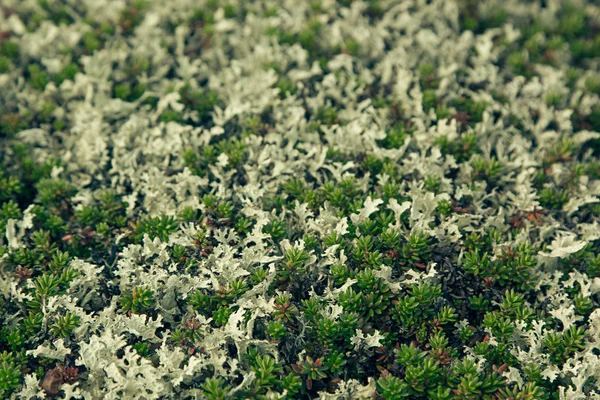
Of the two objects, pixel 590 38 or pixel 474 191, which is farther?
pixel 590 38

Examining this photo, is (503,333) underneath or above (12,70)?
underneath

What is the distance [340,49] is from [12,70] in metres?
4.17

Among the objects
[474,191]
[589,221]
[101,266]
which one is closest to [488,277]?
[474,191]

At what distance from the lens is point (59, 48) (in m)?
7.66

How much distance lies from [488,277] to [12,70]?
244 inches

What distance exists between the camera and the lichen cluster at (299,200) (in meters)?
4.82

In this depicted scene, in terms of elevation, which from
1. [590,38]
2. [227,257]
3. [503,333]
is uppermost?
[590,38]

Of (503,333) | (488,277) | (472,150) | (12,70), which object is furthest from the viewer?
(12,70)

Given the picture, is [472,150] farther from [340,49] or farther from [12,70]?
[12,70]

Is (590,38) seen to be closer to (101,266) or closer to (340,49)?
(340,49)

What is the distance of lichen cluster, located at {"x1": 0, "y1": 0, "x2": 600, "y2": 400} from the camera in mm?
4820

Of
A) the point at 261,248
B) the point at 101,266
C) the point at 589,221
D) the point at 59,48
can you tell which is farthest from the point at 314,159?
the point at 59,48

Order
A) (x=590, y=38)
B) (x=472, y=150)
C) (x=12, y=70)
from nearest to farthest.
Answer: (x=472, y=150)
(x=12, y=70)
(x=590, y=38)

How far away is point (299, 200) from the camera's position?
5867mm
